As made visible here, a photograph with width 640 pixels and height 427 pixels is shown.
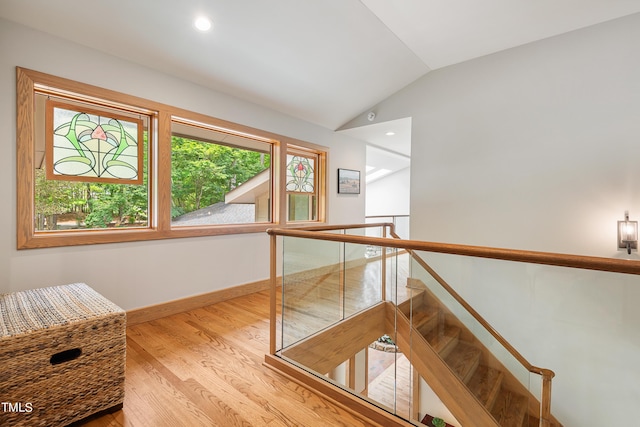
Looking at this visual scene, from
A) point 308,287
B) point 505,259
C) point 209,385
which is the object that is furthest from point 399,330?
point 209,385

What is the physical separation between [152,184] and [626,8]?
15.8 ft

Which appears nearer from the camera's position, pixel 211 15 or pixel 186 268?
pixel 211 15

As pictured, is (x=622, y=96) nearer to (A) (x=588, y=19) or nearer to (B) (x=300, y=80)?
(A) (x=588, y=19)

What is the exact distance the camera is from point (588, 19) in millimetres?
2852

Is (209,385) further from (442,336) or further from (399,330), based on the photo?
(442,336)

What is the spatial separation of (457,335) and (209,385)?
5.28ft

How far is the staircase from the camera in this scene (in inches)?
65.4

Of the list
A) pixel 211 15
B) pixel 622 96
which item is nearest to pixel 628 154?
pixel 622 96

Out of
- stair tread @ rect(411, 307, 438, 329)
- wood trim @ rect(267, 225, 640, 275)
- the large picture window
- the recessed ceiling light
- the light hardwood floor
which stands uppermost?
the recessed ceiling light

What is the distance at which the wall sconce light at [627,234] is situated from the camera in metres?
2.68

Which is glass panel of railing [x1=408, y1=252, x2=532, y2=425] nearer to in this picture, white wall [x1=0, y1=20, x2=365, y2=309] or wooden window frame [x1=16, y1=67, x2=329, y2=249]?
white wall [x1=0, y1=20, x2=365, y2=309]

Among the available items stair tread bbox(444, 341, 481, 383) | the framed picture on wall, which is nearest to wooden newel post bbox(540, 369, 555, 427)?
stair tread bbox(444, 341, 481, 383)

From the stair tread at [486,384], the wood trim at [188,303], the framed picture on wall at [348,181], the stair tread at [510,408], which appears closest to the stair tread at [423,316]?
the stair tread at [486,384]

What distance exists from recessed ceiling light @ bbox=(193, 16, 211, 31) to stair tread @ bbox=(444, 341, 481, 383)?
308cm
